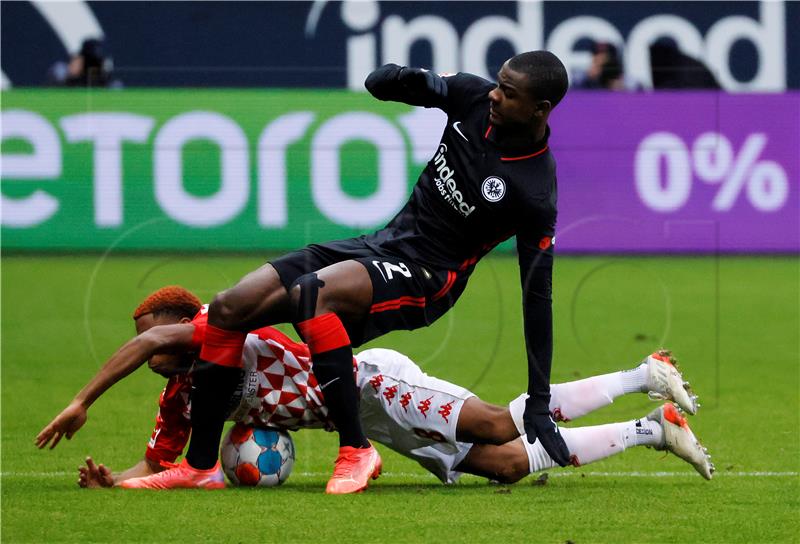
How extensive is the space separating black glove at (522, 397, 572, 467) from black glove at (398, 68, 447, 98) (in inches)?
55.6

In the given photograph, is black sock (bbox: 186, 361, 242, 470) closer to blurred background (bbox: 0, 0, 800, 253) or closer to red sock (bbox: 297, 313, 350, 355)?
red sock (bbox: 297, 313, 350, 355)

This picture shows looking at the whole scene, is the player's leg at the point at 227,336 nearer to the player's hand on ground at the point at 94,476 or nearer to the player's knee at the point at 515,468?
the player's hand on ground at the point at 94,476

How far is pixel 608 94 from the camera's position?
51.7 feet

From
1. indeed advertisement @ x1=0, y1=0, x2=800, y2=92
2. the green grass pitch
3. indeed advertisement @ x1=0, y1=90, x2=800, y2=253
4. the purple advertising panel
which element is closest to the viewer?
the green grass pitch

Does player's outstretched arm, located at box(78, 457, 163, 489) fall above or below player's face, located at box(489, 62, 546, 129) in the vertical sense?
below

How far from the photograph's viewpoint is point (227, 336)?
607 centimetres

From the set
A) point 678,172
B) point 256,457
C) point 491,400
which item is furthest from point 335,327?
point 678,172

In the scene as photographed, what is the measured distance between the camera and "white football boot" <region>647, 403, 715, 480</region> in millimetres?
6305

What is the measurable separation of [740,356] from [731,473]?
4336 millimetres

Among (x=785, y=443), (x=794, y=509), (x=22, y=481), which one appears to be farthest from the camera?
(x=785, y=443)

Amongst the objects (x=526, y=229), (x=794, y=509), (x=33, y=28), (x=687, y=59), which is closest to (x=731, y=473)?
(x=794, y=509)

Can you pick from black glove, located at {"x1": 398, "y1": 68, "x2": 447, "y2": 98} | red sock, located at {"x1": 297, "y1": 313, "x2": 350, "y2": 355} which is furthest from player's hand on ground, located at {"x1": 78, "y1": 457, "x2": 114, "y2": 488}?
black glove, located at {"x1": 398, "y1": 68, "x2": 447, "y2": 98}

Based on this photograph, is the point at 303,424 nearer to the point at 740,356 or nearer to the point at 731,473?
the point at 731,473

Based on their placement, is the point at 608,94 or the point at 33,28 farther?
the point at 33,28
